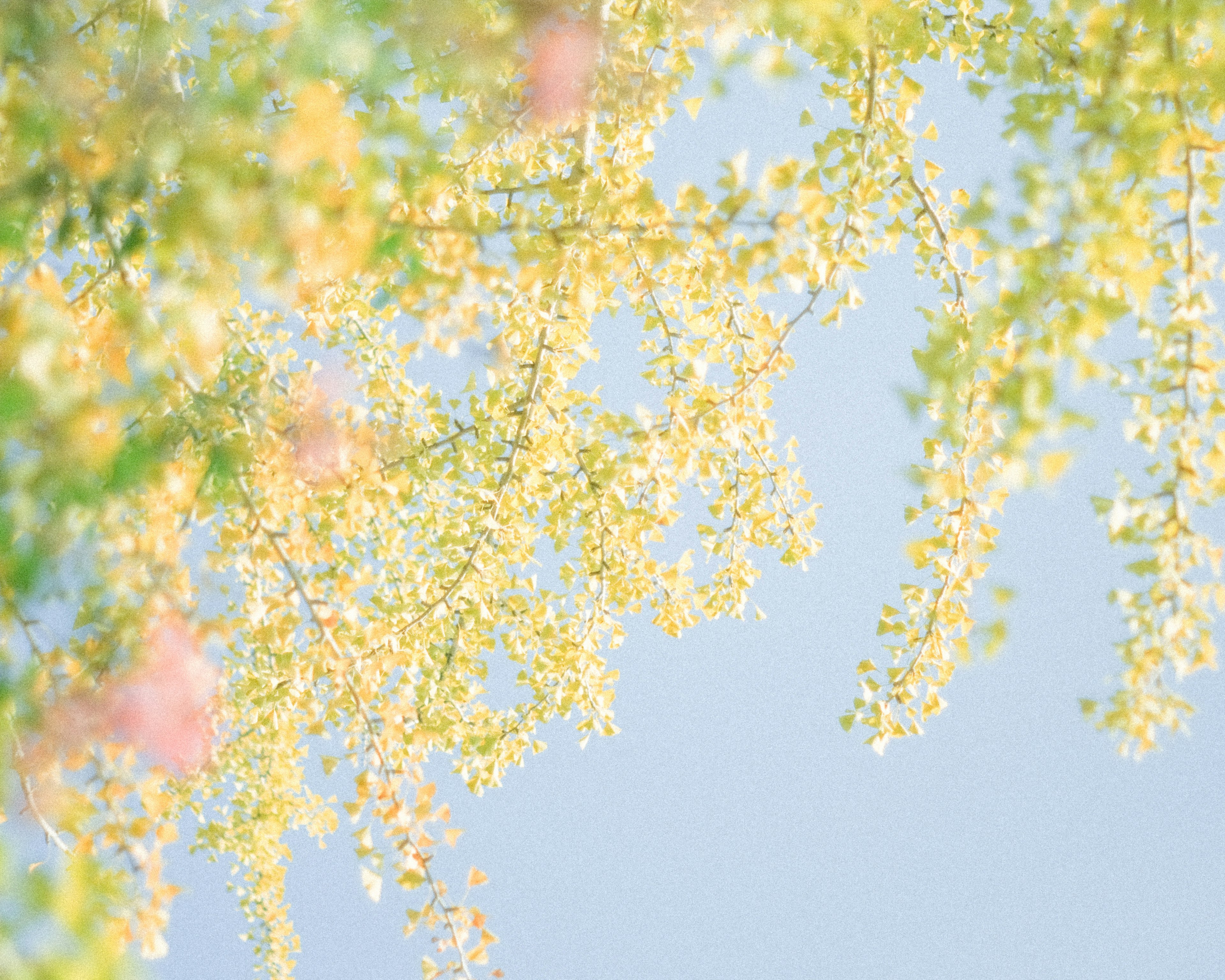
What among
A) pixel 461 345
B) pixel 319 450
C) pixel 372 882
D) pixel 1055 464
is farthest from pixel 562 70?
pixel 372 882

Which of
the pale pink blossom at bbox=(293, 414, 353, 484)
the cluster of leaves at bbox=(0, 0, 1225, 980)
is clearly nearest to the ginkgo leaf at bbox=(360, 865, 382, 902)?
the cluster of leaves at bbox=(0, 0, 1225, 980)

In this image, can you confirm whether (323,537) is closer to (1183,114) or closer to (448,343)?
(448,343)

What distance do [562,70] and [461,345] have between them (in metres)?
0.83

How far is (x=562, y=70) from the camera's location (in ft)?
6.51

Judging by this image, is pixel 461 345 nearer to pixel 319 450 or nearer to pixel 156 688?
pixel 319 450

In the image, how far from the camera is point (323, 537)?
7.39ft

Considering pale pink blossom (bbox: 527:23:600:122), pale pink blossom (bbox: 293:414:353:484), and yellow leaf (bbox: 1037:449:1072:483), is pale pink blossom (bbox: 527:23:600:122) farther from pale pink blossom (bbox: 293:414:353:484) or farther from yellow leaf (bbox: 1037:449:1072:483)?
yellow leaf (bbox: 1037:449:1072:483)

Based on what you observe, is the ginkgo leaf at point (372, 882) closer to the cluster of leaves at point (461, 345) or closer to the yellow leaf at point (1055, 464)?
the cluster of leaves at point (461, 345)

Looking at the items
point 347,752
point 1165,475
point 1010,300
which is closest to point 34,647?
point 347,752

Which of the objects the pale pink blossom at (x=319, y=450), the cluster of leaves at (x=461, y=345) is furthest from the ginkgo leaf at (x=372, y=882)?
the pale pink blossom at (x=319, y=450)

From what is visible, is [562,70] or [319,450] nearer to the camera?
[319,450]

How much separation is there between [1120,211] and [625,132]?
145 centimetres

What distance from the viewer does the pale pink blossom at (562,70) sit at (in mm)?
1931

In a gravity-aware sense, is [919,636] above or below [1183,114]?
below
